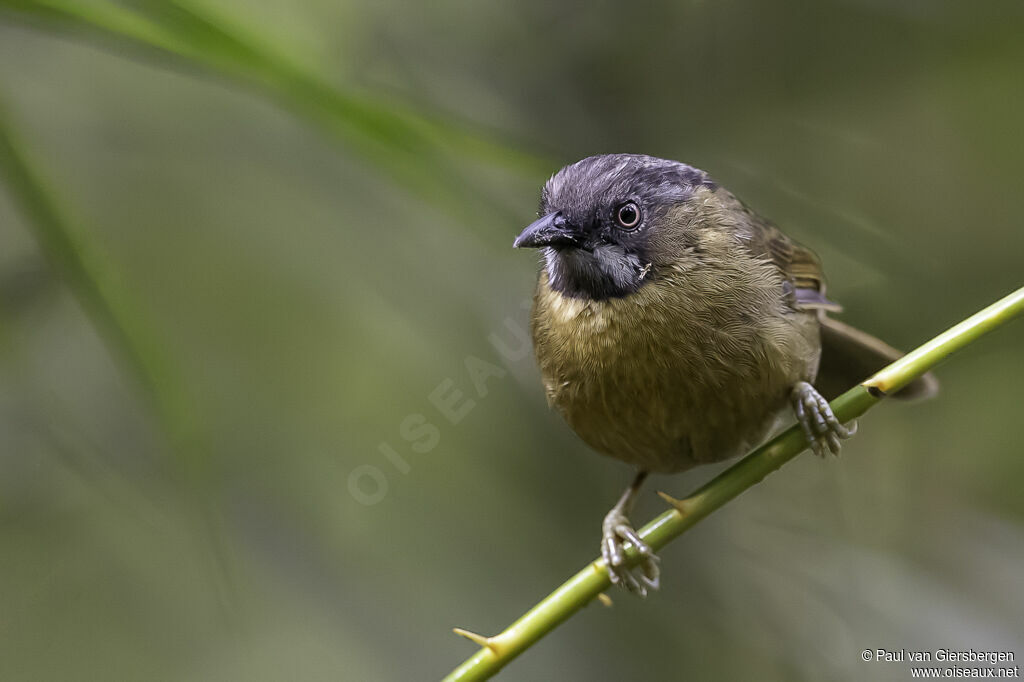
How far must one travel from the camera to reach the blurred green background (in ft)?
11.2

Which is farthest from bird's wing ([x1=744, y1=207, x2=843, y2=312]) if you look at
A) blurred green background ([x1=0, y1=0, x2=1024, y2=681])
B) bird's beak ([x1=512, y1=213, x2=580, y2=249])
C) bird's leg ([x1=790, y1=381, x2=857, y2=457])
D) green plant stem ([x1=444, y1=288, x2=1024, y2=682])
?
green plant stem ([x1=444, y1=288, x2=1024, y2=682])

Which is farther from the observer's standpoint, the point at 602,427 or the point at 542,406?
the point at 542,406

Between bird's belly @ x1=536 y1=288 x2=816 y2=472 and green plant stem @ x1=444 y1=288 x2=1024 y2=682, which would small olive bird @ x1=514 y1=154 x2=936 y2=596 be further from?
green plant stem @ x1=444 y1=288 x2=1024 y2=682

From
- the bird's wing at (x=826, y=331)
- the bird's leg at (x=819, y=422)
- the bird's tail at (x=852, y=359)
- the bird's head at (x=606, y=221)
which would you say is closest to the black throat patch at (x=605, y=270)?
the bird's head at (x=606, y=221)

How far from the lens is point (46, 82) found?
13.6 feet

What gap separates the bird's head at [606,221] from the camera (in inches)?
99.5

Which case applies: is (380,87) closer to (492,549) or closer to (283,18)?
(283,18)

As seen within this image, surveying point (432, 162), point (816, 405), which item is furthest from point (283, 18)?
point (816, 405)

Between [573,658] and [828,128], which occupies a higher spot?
[828,128]

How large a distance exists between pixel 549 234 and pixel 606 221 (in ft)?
0.65

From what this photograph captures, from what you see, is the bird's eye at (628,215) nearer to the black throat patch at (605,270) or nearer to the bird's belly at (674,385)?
the black throat patch at (605,270)

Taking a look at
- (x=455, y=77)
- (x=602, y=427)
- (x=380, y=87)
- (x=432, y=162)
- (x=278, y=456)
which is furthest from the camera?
(x=455, y=77)

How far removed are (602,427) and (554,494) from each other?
4.16 ft

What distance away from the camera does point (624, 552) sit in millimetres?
2961
